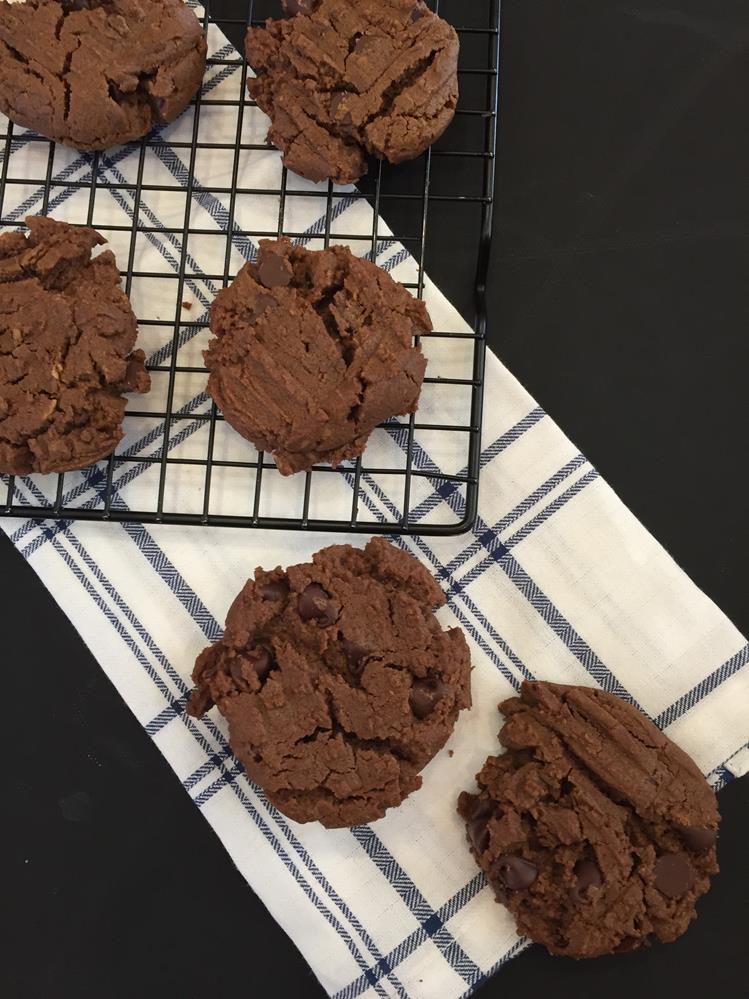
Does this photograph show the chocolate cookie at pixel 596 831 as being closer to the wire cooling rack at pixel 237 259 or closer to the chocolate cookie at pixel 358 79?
the wire cooling rack at pixel 237 259

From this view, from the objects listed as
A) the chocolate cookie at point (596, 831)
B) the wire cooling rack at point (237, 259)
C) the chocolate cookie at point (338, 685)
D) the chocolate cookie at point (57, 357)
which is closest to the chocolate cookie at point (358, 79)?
the wire cooling rack at point (237, 259)

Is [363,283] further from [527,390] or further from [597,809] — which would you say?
[597,809]

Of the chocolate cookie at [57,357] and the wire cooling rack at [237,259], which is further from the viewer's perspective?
the wire cooling rack at [237,259]

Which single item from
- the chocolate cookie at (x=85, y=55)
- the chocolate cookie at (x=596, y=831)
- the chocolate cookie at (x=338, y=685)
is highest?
the chocolate cookie at (x=85, y=55)

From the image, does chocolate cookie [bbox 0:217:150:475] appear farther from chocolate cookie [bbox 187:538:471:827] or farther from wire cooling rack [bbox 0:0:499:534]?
chocolate cookie [bbox 187:538:471:827]

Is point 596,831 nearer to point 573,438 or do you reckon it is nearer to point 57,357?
point 573,438

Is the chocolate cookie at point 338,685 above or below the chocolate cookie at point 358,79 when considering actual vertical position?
below
